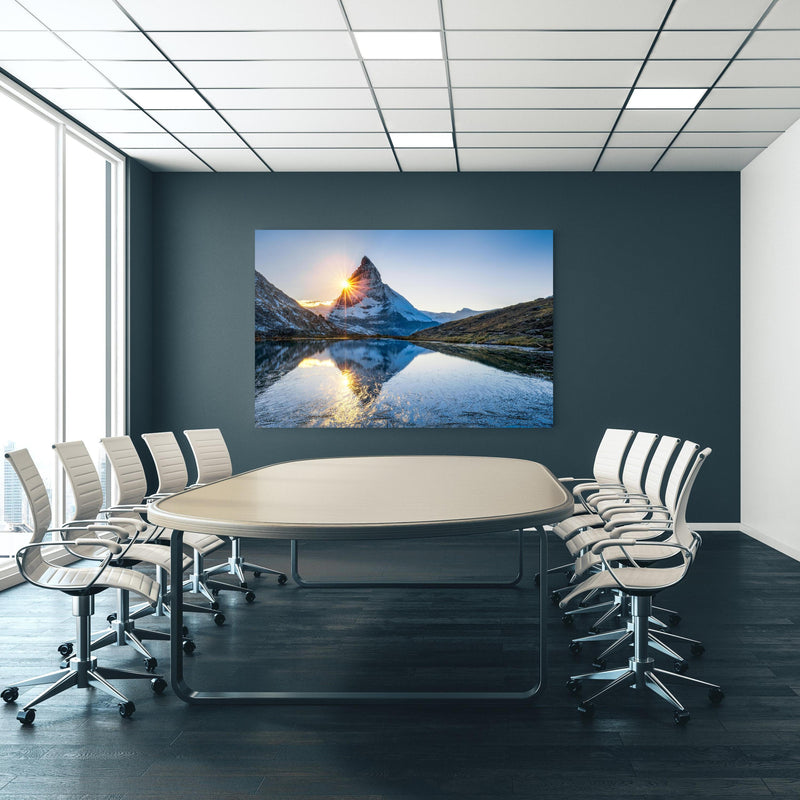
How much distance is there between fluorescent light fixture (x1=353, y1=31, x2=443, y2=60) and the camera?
14.3 ft

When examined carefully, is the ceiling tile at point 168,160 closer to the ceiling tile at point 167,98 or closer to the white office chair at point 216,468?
the ceiling tile at point 167,98

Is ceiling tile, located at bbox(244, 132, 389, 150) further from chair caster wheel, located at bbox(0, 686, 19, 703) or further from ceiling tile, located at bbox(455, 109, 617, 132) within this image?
chair caster wheel, located at bbox(0, 686, 19, 703)

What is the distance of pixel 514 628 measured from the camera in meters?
3.97

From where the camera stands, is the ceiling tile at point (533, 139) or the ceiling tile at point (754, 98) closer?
the ceiling tile at point (754, 98)

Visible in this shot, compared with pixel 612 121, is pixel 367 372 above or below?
below

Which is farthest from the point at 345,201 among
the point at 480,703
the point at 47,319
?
the point at 480,703

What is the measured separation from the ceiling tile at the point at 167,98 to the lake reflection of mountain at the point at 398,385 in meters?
2.37

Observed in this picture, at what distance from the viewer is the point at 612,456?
202 inches

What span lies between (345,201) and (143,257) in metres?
2.03

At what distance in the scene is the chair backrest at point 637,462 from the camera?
4.66 m

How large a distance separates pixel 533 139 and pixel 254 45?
8.57 feet

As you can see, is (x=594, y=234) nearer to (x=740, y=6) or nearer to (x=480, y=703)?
(x=740, y=6)

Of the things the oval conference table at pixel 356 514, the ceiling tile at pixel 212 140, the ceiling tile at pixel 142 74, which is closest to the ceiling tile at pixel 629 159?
the ceiling tile at pixel 212 140

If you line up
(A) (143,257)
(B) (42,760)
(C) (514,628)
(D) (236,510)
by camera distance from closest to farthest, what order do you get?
(B) (42,760) < (D) (236,510) < (C) (514,628) < (A) (143,257)
